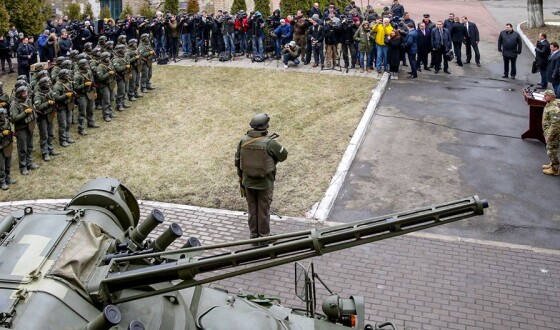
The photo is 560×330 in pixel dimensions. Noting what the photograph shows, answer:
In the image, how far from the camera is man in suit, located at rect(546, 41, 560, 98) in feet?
56.0

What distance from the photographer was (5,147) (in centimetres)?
1348

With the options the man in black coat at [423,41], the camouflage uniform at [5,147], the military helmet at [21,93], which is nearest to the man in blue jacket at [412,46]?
the man in black coat at [423,41]

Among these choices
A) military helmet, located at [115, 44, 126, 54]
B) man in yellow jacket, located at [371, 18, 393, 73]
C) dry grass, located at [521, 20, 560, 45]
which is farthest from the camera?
dry grass, located at [521, 20, 560, 45]

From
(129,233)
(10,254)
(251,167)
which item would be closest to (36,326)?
(10,254)

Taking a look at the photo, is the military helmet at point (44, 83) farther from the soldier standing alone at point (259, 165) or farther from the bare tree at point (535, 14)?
the bare tree at point (535, 14)

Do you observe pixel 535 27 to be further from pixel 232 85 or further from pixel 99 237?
pixel 99 237

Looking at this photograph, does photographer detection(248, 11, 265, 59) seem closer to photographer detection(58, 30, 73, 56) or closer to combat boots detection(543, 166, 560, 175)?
photographer detection(58, 30, 73, 56)

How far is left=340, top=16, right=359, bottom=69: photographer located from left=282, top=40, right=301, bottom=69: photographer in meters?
1.38

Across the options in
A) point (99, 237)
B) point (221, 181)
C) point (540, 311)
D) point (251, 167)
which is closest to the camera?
point (99, 237)

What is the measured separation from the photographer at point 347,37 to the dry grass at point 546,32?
795 centimetres

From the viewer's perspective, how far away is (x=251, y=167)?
10.3 m

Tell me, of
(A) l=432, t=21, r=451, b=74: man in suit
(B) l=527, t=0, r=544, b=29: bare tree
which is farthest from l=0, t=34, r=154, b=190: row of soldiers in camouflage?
(B) l=527, t=0, r=544, b=29: bare tree

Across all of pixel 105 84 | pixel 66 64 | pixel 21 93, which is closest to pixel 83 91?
pixel 66 64

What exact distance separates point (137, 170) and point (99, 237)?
26.4 ft
